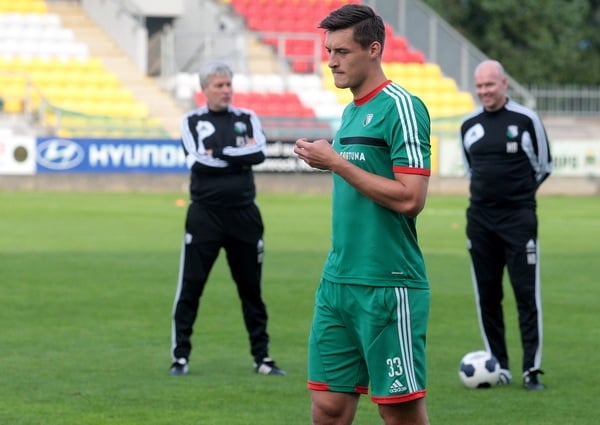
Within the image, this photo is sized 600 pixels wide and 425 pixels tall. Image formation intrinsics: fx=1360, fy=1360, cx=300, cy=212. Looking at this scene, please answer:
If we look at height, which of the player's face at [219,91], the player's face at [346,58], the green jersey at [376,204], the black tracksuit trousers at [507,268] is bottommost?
the black tracksuit trousers at [507,268]

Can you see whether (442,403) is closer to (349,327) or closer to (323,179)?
(349,327)

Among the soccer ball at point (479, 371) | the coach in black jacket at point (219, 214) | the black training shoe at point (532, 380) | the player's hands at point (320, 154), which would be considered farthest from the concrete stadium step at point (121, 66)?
the player's hands at point (320, 154)

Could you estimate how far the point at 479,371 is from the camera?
32.1 feet

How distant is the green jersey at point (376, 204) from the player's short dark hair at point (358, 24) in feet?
0.74

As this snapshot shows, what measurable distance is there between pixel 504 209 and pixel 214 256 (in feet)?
7.24

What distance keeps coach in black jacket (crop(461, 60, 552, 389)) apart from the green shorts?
4179mm

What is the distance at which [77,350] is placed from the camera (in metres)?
11.1

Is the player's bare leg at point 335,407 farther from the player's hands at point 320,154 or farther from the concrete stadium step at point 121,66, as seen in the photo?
the concrete stadium step at point 121,66

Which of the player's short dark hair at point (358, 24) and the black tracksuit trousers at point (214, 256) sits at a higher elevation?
the player's short dark hair at point (358, 24)

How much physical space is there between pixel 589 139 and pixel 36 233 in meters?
19.3

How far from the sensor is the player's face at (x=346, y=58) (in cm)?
570

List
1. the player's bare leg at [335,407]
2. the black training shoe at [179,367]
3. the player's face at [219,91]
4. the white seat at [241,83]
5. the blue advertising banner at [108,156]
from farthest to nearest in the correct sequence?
1. the white seat at [241,83]
2. the blue advertising banner at [108,156]
3. the black training shoe at [179,367]
4. the player's face at [219,91]
5. the player's bare leg at [335,407]

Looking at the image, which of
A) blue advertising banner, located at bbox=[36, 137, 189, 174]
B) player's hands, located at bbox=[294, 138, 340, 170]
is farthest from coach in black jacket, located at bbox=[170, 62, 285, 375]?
blue advertising banner, located at bbox=[36, 137, 189, 174]

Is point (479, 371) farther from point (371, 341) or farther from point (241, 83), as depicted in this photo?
point (241, 83)
